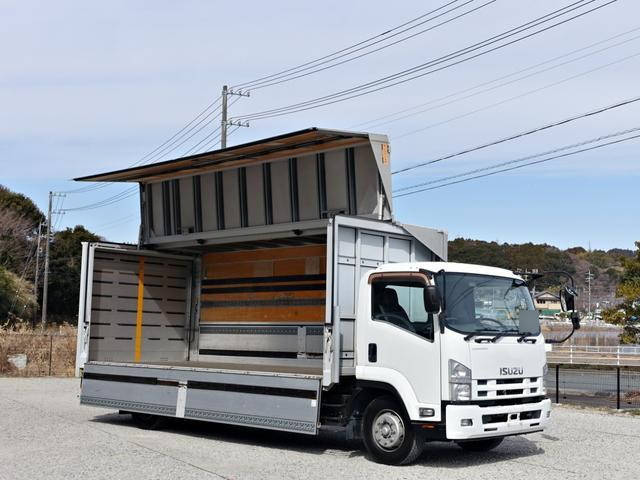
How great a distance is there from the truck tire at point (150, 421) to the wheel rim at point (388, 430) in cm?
492

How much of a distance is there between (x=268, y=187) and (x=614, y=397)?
1357 centimetres

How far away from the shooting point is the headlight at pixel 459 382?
1022 cm

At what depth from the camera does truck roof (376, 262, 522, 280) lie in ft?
35.9

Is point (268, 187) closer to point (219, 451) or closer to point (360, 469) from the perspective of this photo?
point (219, 451)

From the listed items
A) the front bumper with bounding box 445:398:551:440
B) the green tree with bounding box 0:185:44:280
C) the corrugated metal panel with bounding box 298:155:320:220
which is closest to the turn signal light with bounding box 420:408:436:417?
the front bumper with bounding box 445:398:551:440

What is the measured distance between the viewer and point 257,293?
1586cm

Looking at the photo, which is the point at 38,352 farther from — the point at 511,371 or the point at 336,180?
the point at 511,371

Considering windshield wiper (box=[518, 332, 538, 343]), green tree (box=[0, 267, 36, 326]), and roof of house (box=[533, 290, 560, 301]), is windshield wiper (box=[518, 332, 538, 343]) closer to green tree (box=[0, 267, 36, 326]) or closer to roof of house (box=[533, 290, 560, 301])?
roof of house (box=[533, 290, 560, 301])

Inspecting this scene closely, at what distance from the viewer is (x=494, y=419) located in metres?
10.5

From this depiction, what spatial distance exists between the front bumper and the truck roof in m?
1.77

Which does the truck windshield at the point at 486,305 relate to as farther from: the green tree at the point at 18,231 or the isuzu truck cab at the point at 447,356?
the green tree at the point at 18,231

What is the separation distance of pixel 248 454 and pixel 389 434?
2.07 metres

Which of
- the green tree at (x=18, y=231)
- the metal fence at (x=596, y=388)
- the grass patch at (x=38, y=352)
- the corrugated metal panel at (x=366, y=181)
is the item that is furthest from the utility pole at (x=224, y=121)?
the green tree at (x=18, y=231)

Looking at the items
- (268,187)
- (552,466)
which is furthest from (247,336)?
(552,466)
